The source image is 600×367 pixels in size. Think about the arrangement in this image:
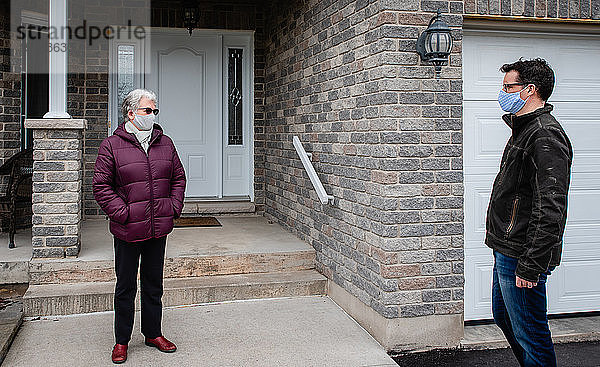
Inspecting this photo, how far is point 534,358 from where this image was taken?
3.02 meters

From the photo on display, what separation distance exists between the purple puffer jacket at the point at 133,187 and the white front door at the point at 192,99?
3.79 m

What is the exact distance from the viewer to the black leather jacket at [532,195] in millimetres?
2818

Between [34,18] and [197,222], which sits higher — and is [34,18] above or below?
above

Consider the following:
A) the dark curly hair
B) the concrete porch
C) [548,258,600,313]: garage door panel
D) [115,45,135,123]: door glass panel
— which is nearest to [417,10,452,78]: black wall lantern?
the dark curly hair

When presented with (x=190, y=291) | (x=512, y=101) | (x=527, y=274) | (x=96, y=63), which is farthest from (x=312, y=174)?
(x=96, y=63)

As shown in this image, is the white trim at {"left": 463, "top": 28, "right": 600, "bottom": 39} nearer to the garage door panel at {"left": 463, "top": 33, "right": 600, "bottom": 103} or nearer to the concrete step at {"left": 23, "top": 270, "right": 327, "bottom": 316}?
the garage door panel at {"left": 463, "top": 33, "right": 600, "bottom": 103}

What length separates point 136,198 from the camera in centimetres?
377

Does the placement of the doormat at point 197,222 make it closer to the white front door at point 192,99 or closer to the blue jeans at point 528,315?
the white front door at point 192,99

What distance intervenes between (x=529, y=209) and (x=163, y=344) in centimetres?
243

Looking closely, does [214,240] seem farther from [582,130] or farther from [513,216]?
[513,216]

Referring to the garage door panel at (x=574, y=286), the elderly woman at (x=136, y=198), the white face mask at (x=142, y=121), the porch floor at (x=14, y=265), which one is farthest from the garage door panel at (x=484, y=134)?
the porch floor at (x=14, y=265)

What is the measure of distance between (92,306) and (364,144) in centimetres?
239

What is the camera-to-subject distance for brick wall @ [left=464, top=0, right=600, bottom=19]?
4.23 metres

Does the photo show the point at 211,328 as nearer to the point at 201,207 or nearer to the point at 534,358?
the point at 534,358
